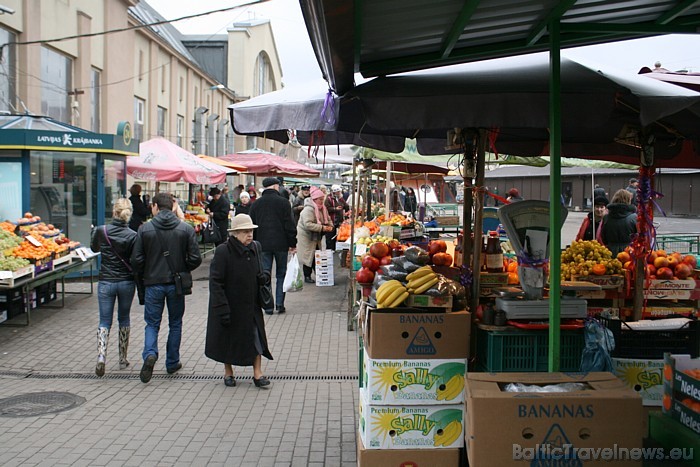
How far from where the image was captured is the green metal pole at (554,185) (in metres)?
3.86

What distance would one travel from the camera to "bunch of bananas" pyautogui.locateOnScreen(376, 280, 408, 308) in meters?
4.41

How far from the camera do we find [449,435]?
14.3ft

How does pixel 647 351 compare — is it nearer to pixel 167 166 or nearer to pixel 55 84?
pixel 167 166

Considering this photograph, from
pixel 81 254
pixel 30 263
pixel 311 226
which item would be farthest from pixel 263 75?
pixel 30 263

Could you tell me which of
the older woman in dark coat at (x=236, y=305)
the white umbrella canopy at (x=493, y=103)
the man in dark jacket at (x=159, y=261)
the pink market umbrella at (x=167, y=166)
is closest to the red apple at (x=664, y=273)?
the white umbrella canopy at (x=493, y=103)

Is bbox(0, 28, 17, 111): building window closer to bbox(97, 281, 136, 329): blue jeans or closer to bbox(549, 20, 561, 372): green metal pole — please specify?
bbox(97, 281, 136, 329): blue jeans

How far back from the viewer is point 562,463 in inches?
127

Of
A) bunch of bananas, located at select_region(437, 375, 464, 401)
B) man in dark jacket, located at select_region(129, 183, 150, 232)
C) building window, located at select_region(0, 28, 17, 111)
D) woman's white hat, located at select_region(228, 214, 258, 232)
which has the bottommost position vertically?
bunch of bananas, located at select_region(437, 375, 464, 401)

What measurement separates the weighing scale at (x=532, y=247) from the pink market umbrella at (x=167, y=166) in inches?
480

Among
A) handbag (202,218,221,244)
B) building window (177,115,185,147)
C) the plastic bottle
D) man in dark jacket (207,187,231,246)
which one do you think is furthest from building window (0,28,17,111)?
building window (177,115,185,147)

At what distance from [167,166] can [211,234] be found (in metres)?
3.98

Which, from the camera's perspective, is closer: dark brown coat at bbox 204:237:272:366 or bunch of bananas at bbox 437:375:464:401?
bunch of bananas at bbox 437:375:464:401

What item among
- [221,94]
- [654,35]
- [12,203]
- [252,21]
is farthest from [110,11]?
[252,21]

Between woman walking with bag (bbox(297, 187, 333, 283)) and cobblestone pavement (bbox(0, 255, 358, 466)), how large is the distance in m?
3.24
